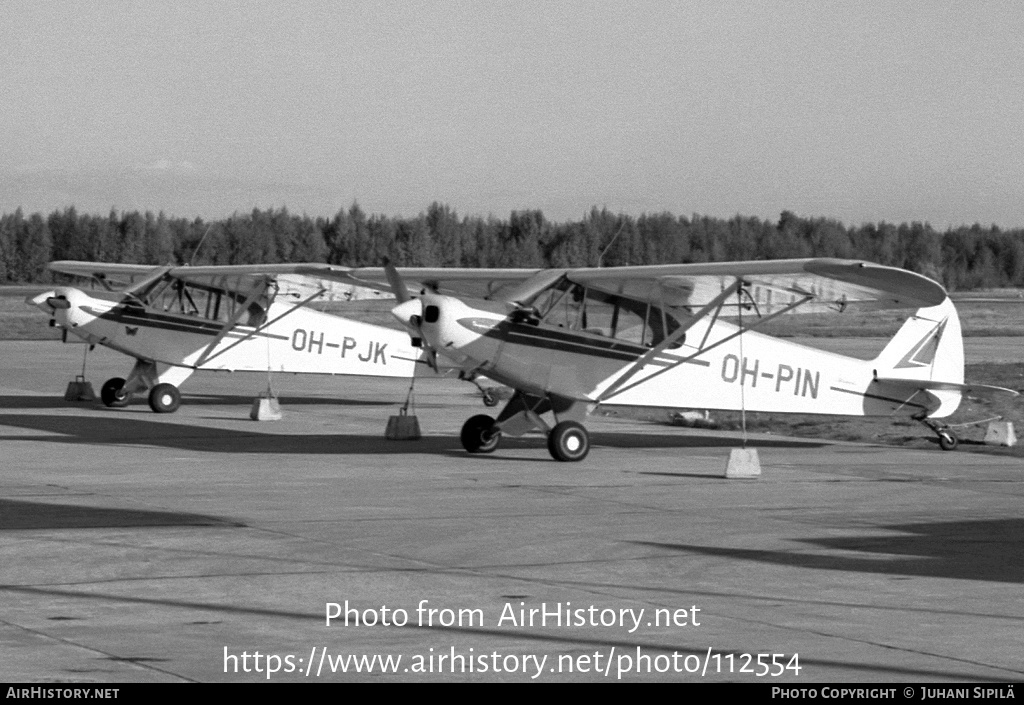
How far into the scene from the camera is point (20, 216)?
11900cm

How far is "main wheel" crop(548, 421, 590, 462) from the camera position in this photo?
1745 cm

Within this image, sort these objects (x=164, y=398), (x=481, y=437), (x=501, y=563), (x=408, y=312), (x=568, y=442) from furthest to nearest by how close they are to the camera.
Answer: (x=164, y=398) → (x=481, y=437) → (x=568, y=442) → (x=408, y=312) → (x=501, y=563)

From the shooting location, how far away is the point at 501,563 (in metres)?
9.95

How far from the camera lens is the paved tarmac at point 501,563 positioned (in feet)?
22.7

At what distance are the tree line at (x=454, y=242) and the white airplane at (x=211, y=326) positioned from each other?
69616mm

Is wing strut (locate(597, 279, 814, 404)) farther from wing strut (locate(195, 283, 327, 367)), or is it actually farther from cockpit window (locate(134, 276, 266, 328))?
cockpit window (locate(134, 276, 266, 328))

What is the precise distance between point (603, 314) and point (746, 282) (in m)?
1.93

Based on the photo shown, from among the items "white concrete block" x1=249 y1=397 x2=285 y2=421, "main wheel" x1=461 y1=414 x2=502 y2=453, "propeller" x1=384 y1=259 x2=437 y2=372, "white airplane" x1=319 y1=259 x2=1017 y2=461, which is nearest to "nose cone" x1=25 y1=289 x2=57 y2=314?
"white concrete block" x1=249 y1=397 x2=285 y2=421

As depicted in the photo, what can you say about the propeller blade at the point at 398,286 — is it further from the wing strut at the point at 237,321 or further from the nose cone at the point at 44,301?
the nose cone at the point at 44,301

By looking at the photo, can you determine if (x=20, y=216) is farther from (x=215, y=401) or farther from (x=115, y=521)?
(x=115, y=521)

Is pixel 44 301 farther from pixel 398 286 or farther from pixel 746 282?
pixel 746 282

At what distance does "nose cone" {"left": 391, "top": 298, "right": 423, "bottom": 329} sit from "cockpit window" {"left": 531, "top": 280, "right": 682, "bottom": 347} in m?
1.68

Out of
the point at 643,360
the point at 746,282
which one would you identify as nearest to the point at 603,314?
the point at 643,360
